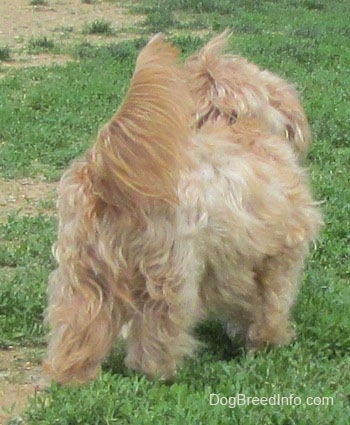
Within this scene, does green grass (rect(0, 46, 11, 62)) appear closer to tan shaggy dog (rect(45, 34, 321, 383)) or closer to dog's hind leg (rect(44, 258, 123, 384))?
tan shaggy dog (rect(45, 34, 321, 383))

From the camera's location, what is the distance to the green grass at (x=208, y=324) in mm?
4297

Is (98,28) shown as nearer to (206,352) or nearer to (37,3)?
(37,3)

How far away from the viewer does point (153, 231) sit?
436 cm

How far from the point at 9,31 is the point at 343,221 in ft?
27.2

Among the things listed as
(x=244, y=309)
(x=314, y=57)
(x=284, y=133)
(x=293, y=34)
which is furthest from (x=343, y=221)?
(x=293, y=34)

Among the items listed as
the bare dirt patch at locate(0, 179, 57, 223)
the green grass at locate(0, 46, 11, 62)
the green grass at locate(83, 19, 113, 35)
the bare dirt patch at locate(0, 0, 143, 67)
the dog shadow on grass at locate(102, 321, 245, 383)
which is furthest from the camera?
the green grass at locate(83, 19, 113, 35)

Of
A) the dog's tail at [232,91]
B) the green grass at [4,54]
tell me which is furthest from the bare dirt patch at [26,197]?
the green grass at [4,54]

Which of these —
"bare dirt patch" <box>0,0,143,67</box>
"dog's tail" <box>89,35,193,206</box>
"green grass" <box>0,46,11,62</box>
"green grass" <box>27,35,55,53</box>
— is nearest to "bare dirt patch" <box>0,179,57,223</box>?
"dog's tail" <box>89,35,193,206</box>

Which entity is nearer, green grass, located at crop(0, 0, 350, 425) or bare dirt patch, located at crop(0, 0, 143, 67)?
green grass, located at crop(0, 0, 350, 425)

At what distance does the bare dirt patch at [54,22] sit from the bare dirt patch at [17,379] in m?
7.41

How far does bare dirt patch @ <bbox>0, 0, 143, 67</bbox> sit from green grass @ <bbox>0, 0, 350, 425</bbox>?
0.62m

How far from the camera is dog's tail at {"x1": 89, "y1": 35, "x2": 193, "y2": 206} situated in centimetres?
429

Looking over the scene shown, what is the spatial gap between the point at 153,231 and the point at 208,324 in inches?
51.6

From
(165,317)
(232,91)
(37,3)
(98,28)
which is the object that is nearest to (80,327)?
(165,317)
